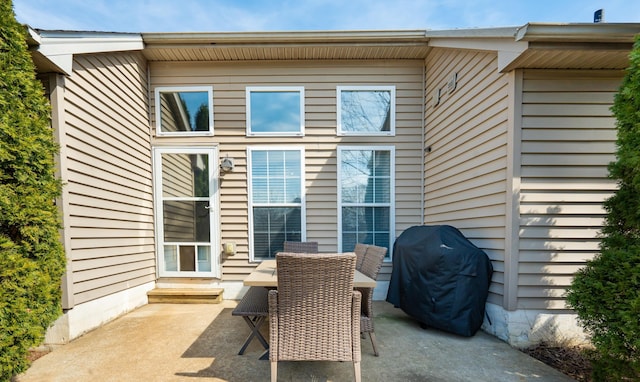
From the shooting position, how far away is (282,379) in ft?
6.12

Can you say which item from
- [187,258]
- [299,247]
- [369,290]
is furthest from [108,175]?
[369,290]

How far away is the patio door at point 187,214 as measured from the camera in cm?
378

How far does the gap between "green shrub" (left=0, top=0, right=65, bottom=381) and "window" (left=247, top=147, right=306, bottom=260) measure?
216 centimetres

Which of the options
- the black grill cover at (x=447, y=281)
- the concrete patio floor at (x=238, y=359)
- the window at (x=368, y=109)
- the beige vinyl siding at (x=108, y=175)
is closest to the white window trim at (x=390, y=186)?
the window at (x=368, y=109)

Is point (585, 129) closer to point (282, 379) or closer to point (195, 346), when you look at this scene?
point (282, 379)

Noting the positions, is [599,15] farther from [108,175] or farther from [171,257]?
[171,257]

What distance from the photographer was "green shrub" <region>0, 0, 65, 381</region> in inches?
65.1

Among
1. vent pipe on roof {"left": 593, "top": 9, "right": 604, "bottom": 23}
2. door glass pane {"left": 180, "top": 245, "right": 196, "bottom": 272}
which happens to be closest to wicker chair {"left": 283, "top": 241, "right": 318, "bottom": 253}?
door glass pane {"left": 180, "top": 245, "right": 196, "bottom": 272}

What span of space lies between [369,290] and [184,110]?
143 inches

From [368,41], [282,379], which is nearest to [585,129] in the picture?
[368,41]

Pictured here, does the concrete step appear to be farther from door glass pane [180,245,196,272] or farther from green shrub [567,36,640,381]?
green shrub [567,36,640,381]

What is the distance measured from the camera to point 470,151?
2.91 m

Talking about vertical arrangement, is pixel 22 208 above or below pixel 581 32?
below

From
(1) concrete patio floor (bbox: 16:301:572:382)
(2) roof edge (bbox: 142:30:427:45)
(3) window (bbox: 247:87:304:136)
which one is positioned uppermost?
(2) roof edge (bbox: 142:30:427:45)
